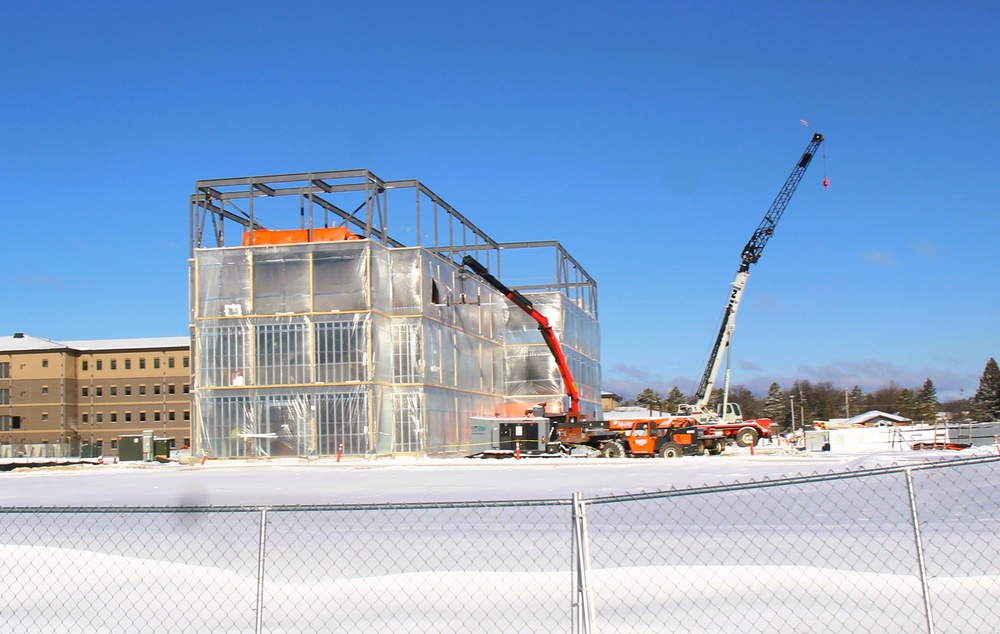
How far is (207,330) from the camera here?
2072 inches

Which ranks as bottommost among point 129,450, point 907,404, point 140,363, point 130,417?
point 907,404

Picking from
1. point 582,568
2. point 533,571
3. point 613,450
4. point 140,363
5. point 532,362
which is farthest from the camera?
point 140,363

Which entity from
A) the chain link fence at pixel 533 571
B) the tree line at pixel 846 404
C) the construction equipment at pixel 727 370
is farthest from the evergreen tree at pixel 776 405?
the chain link fence at pixel 533 571

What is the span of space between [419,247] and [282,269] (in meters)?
7.30

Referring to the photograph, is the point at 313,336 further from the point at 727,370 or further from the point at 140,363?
the point at 140,363

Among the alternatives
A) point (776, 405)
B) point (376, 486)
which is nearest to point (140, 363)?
point (376, 486)

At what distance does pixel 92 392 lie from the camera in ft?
364

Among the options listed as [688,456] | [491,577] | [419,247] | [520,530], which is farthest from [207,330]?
[491,577]

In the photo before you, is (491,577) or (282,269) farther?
(282,269)

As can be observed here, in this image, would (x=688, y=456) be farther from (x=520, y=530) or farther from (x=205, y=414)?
(x=520, y=530)

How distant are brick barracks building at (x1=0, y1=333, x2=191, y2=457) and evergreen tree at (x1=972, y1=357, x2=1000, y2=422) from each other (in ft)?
322

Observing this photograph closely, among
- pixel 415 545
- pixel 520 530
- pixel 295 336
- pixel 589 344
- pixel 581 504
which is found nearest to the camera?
pixel 581 504

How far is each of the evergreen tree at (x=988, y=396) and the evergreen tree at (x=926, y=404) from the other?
682 centimetres

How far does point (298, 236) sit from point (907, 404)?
141986 millimetres
